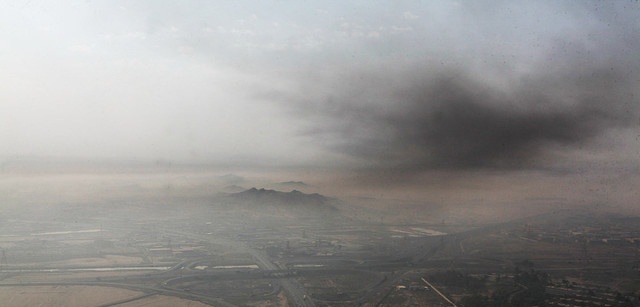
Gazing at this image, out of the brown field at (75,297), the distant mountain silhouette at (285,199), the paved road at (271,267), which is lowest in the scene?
the brown field at (75,297)

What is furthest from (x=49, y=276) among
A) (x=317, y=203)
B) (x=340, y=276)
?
(x=317, y=203)

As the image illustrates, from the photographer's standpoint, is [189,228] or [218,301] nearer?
[218,301]

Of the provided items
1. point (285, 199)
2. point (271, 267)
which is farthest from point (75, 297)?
point (285, 199)

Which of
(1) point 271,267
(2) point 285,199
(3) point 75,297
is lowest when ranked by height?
(3) point 75,297

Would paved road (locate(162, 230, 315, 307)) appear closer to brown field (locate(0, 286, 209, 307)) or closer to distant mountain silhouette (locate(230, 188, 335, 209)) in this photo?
brown field (locate(0, 286, 209, 307))

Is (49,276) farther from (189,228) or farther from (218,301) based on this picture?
(189,228)

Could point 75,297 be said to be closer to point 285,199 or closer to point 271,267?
point 271,267

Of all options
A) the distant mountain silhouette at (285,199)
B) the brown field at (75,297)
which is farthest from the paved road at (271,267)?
the distant mountain silhouette at (285,199)

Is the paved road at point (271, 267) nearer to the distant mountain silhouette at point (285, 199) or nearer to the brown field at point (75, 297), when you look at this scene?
the brown field at point (75, 297)

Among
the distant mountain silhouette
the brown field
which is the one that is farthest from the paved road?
the distant mountain silhouette

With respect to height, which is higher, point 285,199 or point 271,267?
point 285,199

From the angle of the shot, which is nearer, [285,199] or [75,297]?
[75,297]
